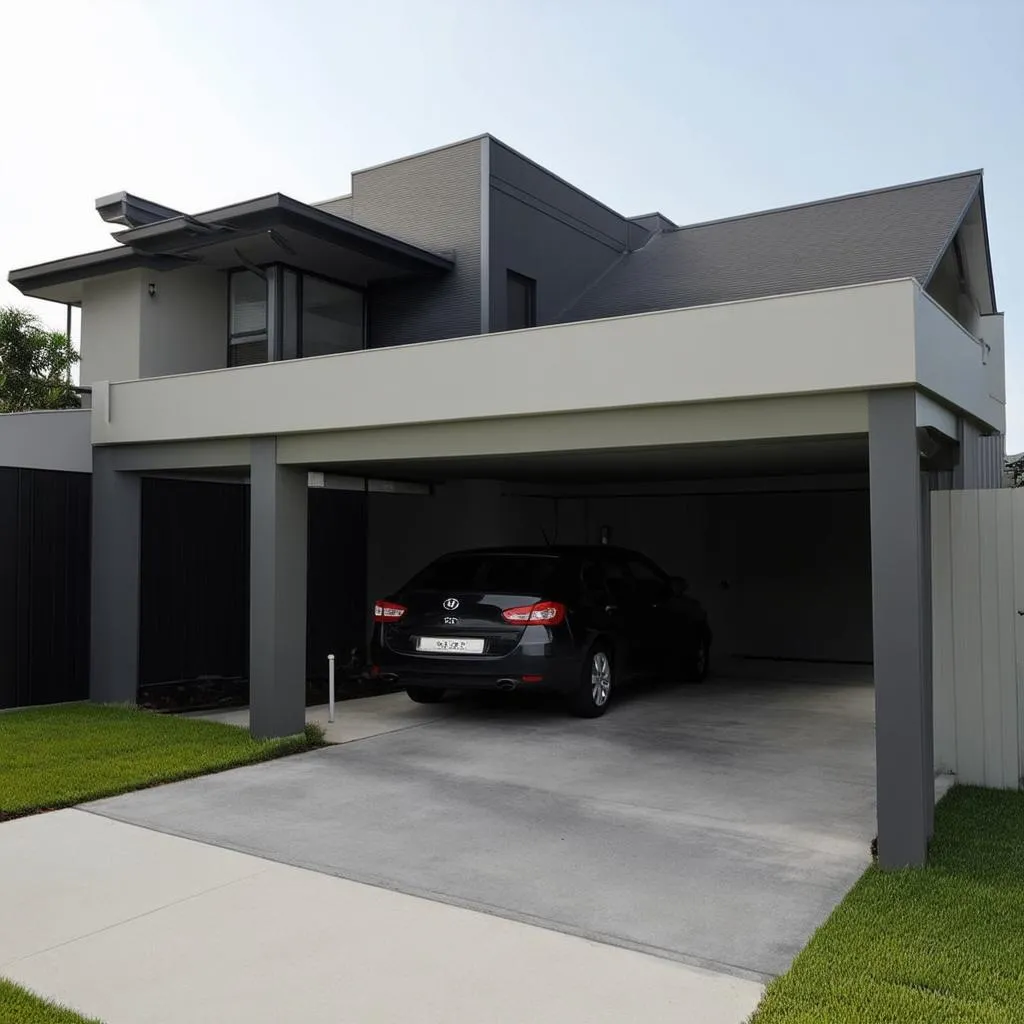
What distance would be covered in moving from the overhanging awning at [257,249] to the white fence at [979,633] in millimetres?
6904

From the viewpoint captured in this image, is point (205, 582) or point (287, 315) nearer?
point (205, 582)

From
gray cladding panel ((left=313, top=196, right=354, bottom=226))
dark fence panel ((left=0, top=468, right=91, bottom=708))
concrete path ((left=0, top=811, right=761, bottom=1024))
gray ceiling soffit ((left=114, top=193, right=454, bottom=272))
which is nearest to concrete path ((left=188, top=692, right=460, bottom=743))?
dark fence panel ((left=0, top=468, right=91, bottom=708))

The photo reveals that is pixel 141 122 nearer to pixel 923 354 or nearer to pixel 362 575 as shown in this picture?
pixel 362 575

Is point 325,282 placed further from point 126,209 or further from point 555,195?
point 555,195

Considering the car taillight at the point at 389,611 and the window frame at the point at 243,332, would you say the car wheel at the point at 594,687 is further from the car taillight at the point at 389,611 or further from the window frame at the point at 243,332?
the window frame at the point at 243,332

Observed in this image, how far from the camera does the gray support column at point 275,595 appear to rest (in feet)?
25.9

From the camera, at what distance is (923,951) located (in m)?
3.73

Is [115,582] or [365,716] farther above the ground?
[115,582]

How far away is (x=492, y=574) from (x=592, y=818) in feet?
10.6

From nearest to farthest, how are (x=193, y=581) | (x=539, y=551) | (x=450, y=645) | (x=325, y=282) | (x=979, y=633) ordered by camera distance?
(x=979, y=633) < (x=450, y=645) < (x=539, y=551) < (x=193, y=581) < (x=325, y=282)

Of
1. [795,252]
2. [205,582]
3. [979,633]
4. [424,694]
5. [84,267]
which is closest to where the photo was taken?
[979,633]

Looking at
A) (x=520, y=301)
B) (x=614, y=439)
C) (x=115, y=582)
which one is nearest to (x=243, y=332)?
(x=520, y=301)

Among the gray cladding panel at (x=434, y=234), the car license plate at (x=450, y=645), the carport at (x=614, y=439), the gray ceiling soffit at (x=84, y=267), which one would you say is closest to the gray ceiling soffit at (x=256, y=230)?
the gray ceiling soffit at (x=84, y=267)

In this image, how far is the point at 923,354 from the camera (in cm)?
513
